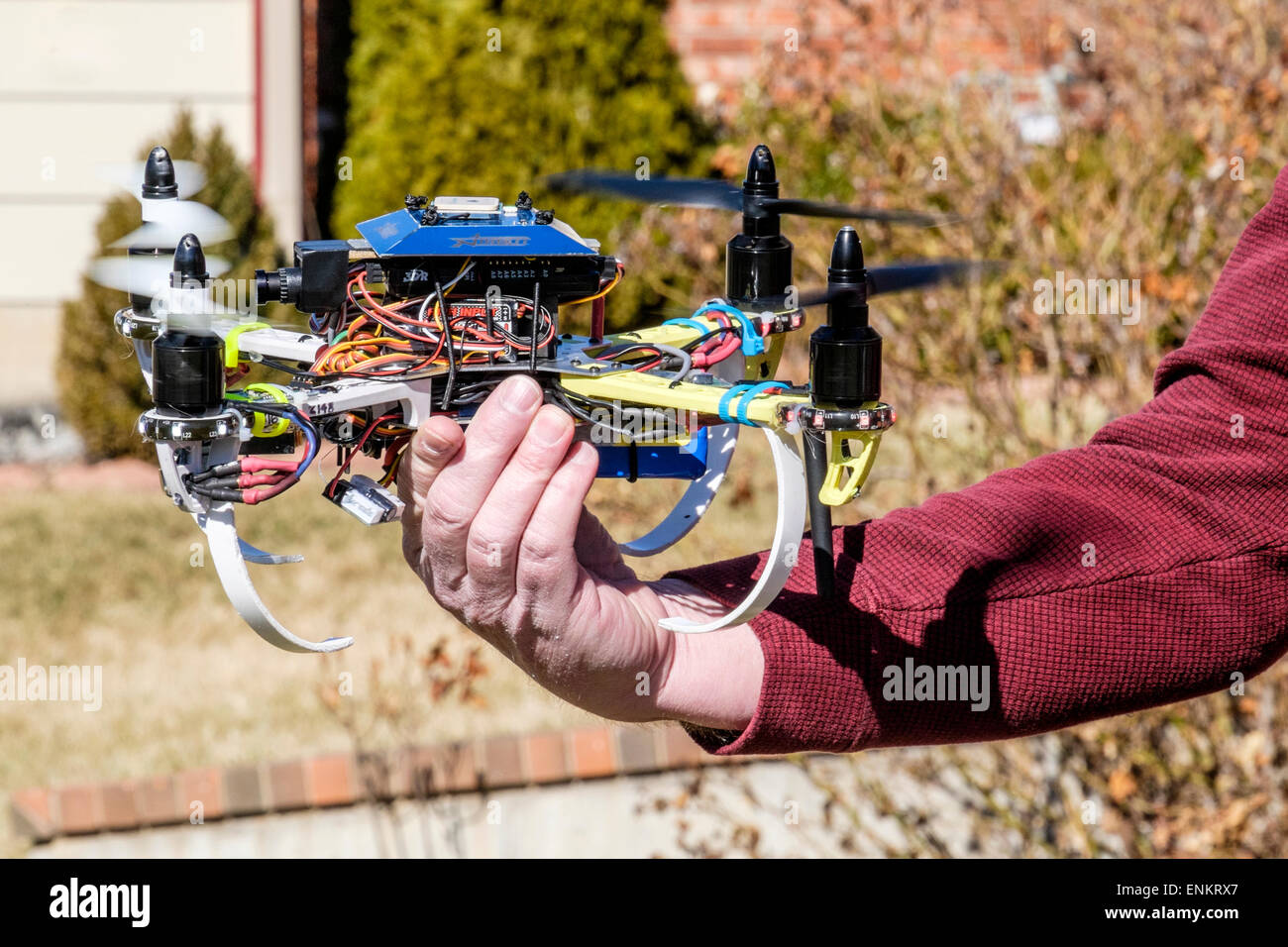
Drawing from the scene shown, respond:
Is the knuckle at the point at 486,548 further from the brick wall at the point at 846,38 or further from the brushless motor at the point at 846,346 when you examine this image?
the brick wall at the point at 846,38

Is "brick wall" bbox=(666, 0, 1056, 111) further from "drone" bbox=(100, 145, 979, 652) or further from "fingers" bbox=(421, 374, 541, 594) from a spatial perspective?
"fingers" bbox=(421, 374, 541, 594)

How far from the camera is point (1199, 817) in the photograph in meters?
4.24

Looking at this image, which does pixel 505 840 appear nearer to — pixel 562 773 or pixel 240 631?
pixel 562 773

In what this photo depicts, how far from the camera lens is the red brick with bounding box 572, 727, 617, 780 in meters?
4.89

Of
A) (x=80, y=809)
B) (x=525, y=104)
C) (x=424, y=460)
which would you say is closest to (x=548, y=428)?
(x=424, y=460)

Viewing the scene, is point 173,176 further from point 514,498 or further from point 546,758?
point 546,758

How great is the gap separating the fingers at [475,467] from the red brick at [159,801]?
10.8ft

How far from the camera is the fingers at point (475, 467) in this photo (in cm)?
179

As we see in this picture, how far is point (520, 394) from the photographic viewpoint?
179 cm

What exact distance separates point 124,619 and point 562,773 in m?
1.99

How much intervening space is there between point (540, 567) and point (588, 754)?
3155 millimetres

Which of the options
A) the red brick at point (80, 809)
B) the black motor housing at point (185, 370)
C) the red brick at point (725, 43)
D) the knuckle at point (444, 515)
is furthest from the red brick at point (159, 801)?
the red brick at point (725, 43)

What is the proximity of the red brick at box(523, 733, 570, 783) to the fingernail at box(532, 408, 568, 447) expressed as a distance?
127 inches

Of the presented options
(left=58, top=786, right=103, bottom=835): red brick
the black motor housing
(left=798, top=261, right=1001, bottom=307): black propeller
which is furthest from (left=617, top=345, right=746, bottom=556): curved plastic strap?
(left=58, top=786, right=103, bottom=835): red brick
